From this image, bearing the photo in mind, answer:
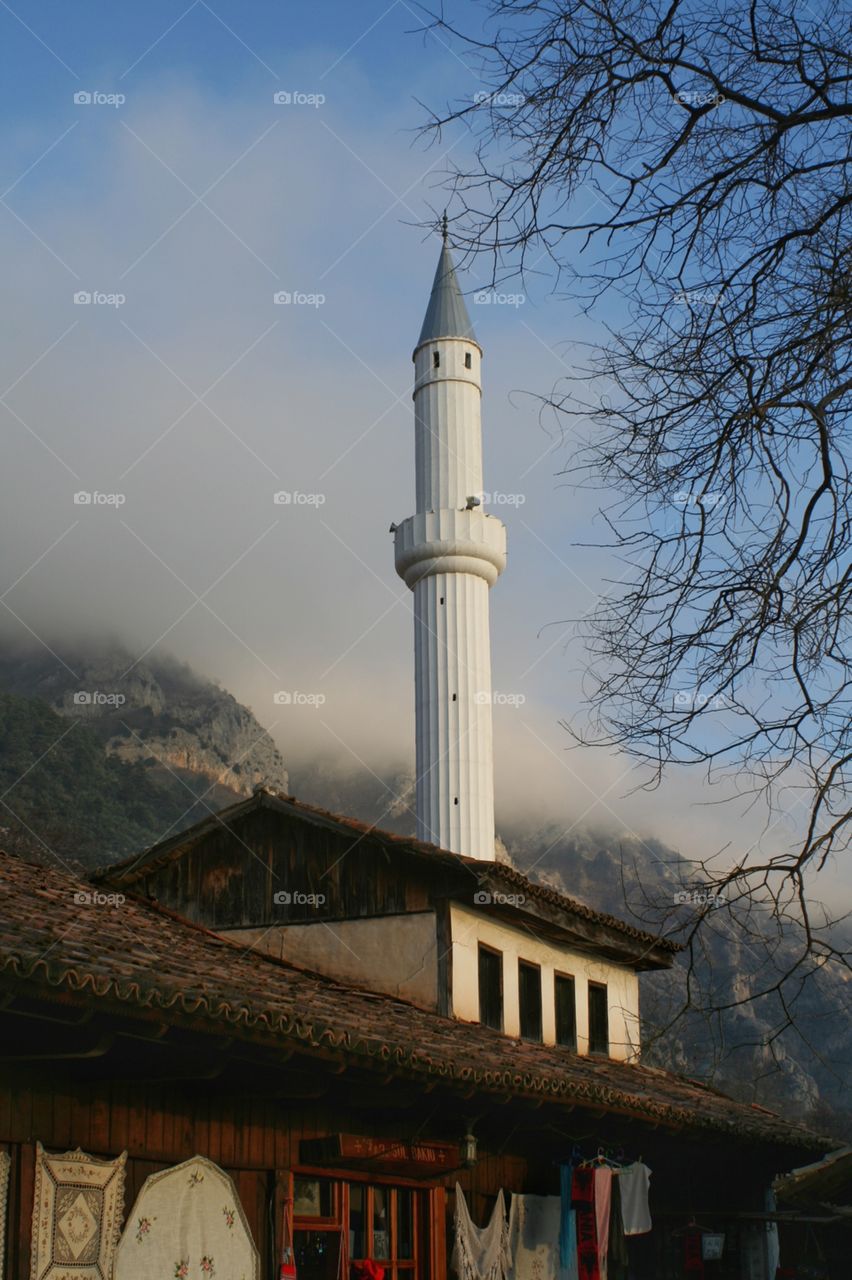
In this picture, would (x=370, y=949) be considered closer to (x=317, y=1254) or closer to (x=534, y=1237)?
(x=534, y=1237)

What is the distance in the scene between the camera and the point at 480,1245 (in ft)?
42.1

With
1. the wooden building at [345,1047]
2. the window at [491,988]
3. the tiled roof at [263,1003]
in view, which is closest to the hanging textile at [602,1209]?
the wooden building at [345,1047]

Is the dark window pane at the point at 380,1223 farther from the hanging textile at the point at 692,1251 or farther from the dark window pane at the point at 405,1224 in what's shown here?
the hanging textile at the point at 692,1251

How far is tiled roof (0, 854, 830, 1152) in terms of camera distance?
7.68 meters

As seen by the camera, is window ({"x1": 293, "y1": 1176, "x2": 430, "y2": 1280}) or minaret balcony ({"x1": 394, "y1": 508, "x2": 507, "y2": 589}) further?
minaret balcony ({"x1": 394, "y1": 508, "x2": 507, "y2": 589})

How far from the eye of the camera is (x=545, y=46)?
632cm

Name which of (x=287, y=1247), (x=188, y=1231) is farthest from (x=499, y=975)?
(x=188, y=1231)

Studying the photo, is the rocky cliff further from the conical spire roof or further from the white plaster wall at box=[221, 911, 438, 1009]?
the white plaster wall at box=[221, 911, 438, 1009]

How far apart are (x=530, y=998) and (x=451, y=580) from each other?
15.2m

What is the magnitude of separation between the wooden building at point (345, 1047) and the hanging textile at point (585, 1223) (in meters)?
0.40

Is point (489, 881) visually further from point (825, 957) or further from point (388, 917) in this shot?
point (825, 957)

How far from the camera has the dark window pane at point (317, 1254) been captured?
10.8 metres

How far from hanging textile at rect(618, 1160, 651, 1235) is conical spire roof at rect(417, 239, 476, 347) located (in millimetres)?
23282

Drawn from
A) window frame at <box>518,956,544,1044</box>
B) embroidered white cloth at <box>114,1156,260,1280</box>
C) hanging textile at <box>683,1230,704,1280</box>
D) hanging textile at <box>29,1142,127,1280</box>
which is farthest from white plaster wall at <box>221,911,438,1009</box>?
hanging textile at <box>29,1142,127,1280</box>
